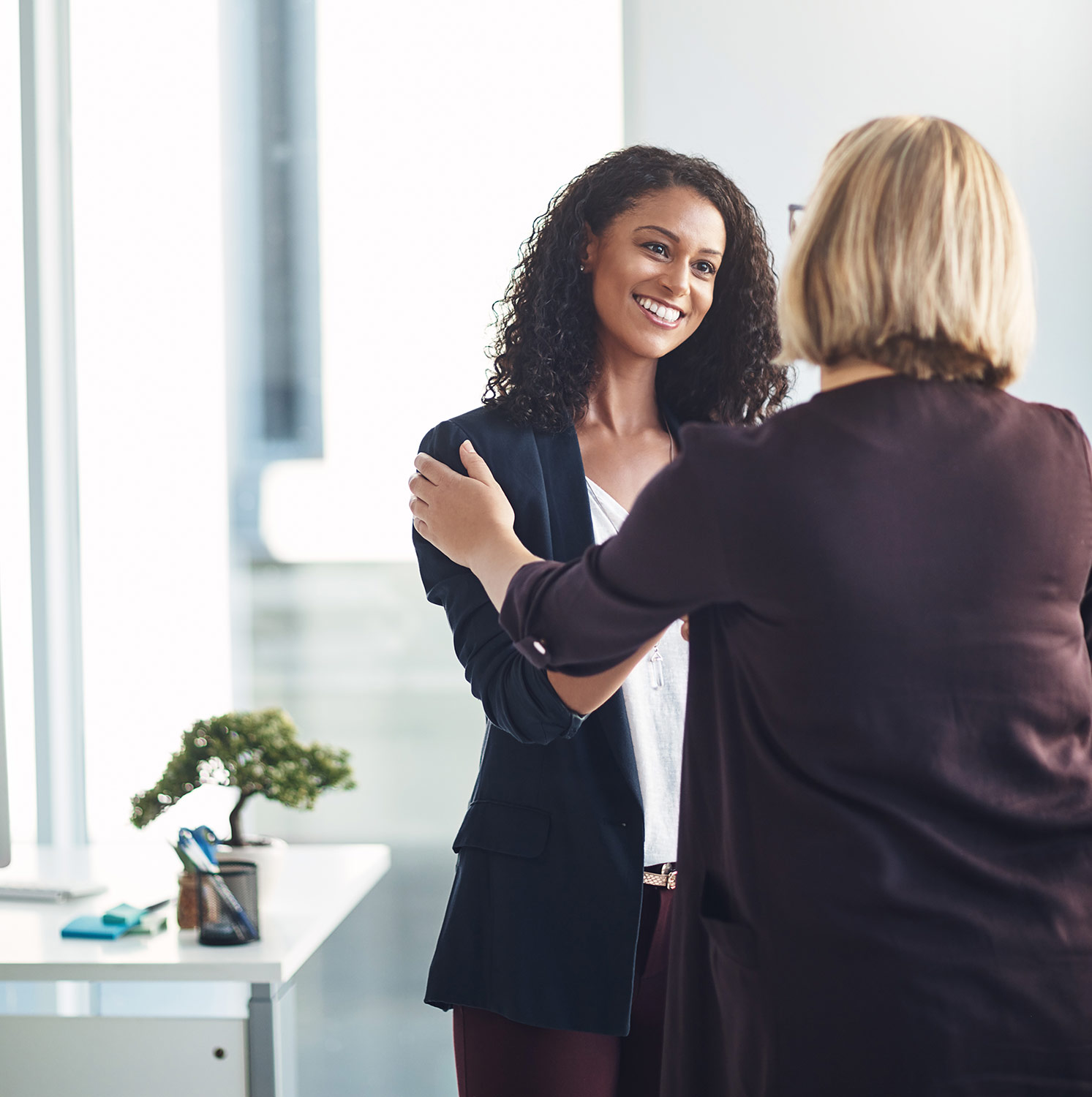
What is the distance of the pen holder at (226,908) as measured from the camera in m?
1.50

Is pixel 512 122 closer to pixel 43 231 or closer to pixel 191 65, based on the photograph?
pixel 191 65

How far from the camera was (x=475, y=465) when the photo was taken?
1.26m

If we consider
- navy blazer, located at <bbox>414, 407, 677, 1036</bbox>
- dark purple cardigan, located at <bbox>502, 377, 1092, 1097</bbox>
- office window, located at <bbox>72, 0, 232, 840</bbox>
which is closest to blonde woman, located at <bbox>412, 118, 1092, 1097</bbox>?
dark purple cardigan, located at <bbox>502, 377, 1092, 1097</bbox>

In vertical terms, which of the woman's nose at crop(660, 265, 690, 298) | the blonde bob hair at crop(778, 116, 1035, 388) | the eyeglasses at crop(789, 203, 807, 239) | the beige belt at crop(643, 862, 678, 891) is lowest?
the beige belt at crop(643, 862, 678, 891)

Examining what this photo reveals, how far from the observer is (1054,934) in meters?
0.83

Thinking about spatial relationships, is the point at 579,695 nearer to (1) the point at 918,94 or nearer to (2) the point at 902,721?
(2) the point at 902,721

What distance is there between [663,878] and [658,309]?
2.39 ft

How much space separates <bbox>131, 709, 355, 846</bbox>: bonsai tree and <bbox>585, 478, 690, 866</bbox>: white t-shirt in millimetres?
588

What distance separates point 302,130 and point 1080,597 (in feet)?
6.46

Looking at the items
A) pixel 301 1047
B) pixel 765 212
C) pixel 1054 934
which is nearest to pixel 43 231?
pixel 765 212

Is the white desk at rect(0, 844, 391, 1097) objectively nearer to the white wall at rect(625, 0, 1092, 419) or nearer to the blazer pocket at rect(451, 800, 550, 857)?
the blazer pocket at rect(451, 800, 550, 857)

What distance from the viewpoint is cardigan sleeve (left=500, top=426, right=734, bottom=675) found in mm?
821

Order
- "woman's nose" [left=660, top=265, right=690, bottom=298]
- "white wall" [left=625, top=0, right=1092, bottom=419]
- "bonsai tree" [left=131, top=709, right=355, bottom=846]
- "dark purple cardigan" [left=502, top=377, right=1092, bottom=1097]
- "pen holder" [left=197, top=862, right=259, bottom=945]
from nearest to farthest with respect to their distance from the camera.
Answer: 1. "dark purple cardigan" [left=502, top=377, right=1092, bottom=1097]
2. "woman's nose" [left=660, top=265, right=690, bottom=298]
3. "pen holder" [left=197, top=862, right=259, bottom=945]
4. "bonsai tree" [left=131, top=709, right=355, bottom=846]
5. "white wall" [left=625, top=0, right=1092, bottom=419]

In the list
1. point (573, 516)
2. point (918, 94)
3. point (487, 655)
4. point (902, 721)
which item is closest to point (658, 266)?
point (573, 516)
